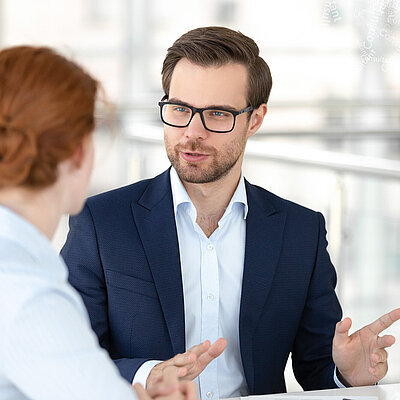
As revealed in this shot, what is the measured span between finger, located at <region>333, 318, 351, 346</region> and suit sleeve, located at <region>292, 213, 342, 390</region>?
0.69 ft

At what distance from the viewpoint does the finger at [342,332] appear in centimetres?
145

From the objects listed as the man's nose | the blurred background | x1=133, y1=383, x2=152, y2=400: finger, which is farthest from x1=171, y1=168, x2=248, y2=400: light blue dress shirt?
the blurred background

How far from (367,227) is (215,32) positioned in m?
1.78

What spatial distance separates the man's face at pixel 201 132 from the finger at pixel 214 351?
0.46m

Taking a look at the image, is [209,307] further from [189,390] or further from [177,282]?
[189,390]

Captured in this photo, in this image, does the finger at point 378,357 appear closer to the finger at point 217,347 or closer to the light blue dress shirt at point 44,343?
the finger at point 217,347

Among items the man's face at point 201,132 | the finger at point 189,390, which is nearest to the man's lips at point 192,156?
the man's face at point 201,132

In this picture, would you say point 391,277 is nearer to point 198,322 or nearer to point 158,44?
point 198,322

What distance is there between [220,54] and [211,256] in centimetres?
45

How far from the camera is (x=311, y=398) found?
4.41ft

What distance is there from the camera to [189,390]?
1066mm

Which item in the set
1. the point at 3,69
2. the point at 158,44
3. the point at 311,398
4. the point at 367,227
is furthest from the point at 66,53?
the point at 158,44

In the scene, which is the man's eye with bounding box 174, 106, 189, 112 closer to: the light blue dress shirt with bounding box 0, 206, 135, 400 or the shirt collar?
the shirt collar

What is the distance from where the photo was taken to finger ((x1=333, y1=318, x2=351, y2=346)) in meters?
1.45
